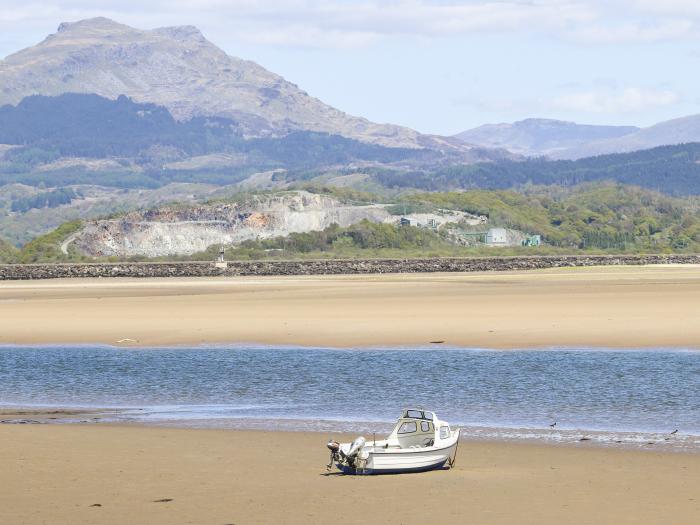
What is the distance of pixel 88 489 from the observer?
17844mm

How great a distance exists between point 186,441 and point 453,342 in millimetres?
17347

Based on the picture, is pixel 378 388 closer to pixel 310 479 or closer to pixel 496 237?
pixel 310 479

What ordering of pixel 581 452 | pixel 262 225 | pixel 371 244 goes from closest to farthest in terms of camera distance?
pixel 581 452 → pixel 371 244 → pixel 262 225

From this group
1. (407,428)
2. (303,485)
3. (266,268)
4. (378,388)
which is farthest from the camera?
(266,268)

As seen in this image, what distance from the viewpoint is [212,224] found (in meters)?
141

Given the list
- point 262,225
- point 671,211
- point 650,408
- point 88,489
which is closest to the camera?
point 88,489

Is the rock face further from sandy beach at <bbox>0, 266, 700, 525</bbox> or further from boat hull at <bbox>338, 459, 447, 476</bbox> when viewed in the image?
boat hull at <bbox>338, 459, 447, 476</bbox>

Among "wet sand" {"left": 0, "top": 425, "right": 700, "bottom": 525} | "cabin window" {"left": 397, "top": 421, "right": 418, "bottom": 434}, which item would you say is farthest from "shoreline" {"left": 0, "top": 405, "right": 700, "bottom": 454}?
"cabin window" {"left": 397, "top": 421, "right": 418, "bottom": 434}

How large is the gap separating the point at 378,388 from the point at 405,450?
10.4m

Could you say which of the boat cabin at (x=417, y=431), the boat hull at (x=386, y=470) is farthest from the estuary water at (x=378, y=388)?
the boat hull at (x=386, y=470)

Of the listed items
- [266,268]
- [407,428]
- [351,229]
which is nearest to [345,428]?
[407,428]

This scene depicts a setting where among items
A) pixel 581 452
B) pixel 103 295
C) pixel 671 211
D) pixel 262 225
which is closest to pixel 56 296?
pixel 103 295

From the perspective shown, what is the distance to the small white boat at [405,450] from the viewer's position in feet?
61.2

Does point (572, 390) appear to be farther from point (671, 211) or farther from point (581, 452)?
point (671, 211)
